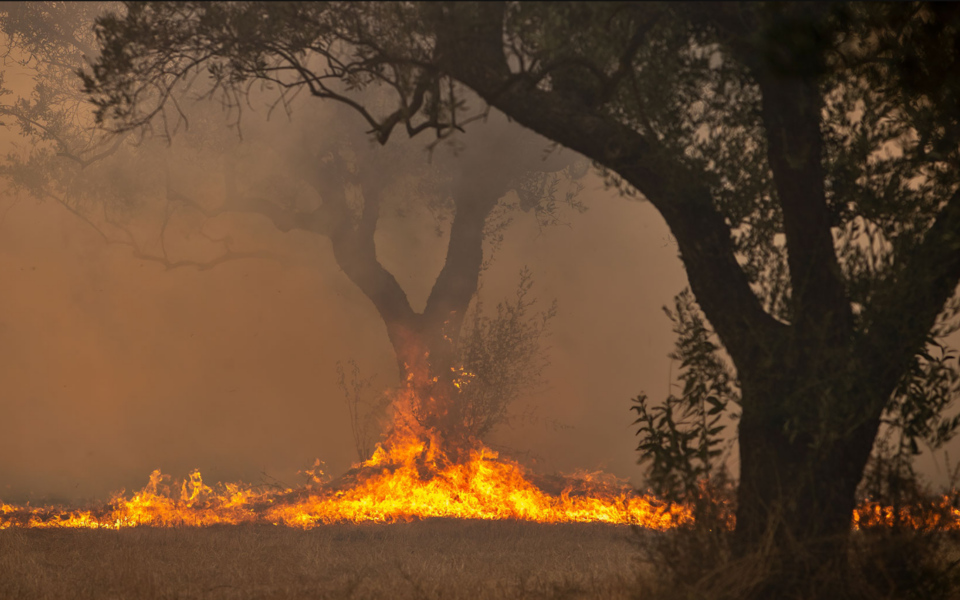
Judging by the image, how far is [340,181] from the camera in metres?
18.9

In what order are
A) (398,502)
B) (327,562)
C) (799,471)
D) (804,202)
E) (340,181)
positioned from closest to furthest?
(799,471)
(804,202)
(327,562)
(398,502)
(340,181)

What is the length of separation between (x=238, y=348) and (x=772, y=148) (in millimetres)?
22483

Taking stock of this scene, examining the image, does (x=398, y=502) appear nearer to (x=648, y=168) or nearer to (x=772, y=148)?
(x=648, y=168)

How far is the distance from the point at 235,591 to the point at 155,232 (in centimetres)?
1753

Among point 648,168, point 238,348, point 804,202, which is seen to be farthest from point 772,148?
point 238,348

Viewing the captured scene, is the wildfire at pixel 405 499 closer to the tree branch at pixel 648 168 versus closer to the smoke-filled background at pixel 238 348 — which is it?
the smoke-filled background at pixel 238 348

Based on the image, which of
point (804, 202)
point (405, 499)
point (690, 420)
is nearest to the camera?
point (804, 202)

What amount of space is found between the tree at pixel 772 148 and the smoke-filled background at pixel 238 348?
17.1m

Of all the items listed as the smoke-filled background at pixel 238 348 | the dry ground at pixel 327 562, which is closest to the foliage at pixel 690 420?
the dry ground at pixel 327 562

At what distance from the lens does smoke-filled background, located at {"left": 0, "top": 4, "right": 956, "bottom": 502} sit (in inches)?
967

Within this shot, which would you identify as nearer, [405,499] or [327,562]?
[327,562]

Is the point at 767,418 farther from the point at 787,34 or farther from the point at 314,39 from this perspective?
the point at 314,39

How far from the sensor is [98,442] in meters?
24.7

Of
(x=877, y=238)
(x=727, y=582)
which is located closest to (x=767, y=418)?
(x=727, y=582)
